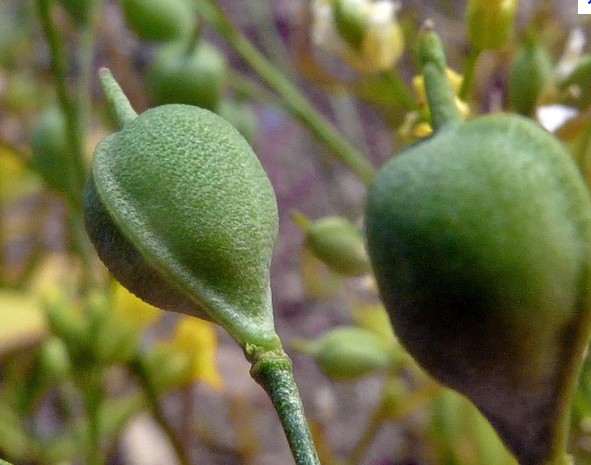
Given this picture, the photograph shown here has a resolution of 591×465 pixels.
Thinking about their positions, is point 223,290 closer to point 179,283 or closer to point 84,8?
point 179,283

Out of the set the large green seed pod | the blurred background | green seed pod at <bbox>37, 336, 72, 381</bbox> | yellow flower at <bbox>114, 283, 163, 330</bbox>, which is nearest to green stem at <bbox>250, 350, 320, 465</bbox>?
the large green seed pod

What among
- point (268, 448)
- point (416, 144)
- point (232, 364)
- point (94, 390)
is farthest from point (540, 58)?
point (268, 448)

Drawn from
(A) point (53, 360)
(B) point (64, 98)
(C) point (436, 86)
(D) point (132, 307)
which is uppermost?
(C) point (436, 86)

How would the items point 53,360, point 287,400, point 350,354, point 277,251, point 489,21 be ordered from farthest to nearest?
point 277,251, point 53,360, point 350,354, point 489,21, point 287,400

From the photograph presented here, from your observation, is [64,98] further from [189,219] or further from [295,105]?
[189,219]

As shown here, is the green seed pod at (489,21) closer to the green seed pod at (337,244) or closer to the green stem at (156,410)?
the green seed pod at (337,244)

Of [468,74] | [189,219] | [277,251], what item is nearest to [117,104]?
[189,219]

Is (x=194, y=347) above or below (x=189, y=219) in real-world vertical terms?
below

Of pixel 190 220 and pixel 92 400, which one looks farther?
pixel 92 400
